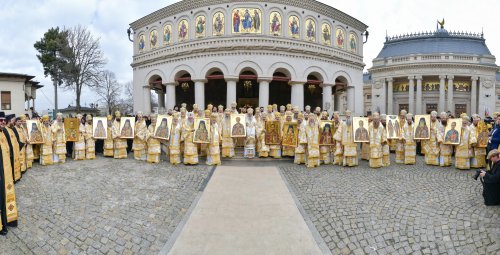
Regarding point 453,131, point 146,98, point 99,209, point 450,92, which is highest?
point 450,92

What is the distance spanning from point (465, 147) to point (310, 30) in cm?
1521

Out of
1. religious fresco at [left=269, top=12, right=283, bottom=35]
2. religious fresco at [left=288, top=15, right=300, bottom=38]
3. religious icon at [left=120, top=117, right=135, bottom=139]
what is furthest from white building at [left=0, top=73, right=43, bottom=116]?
religious fresco at [left=288, top=15, right=300, bottom=38]

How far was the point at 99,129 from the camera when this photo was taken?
409 inches

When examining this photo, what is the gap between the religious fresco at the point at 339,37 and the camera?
22672 mm

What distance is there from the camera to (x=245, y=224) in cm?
495

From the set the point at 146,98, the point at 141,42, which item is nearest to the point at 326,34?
the point at 141,42

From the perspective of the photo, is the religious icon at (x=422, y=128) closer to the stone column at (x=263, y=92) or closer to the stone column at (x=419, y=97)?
the stone column at (x=263, y=92)

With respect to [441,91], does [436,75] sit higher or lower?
higher

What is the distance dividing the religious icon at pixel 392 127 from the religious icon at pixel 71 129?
38.1ft

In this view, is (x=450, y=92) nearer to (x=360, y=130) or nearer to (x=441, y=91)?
(x=441, y=91)

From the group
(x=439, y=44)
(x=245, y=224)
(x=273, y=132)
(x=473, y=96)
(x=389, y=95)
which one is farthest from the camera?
(x=389, y=95)

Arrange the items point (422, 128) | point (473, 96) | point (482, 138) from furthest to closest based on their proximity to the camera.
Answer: point (473, 96)
point (422, 128)
point (482, 138)

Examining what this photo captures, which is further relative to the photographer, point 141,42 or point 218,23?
point 141,42

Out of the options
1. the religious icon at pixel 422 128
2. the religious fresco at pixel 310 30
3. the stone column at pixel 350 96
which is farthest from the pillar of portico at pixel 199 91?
the religious icon at pixel 422 128
